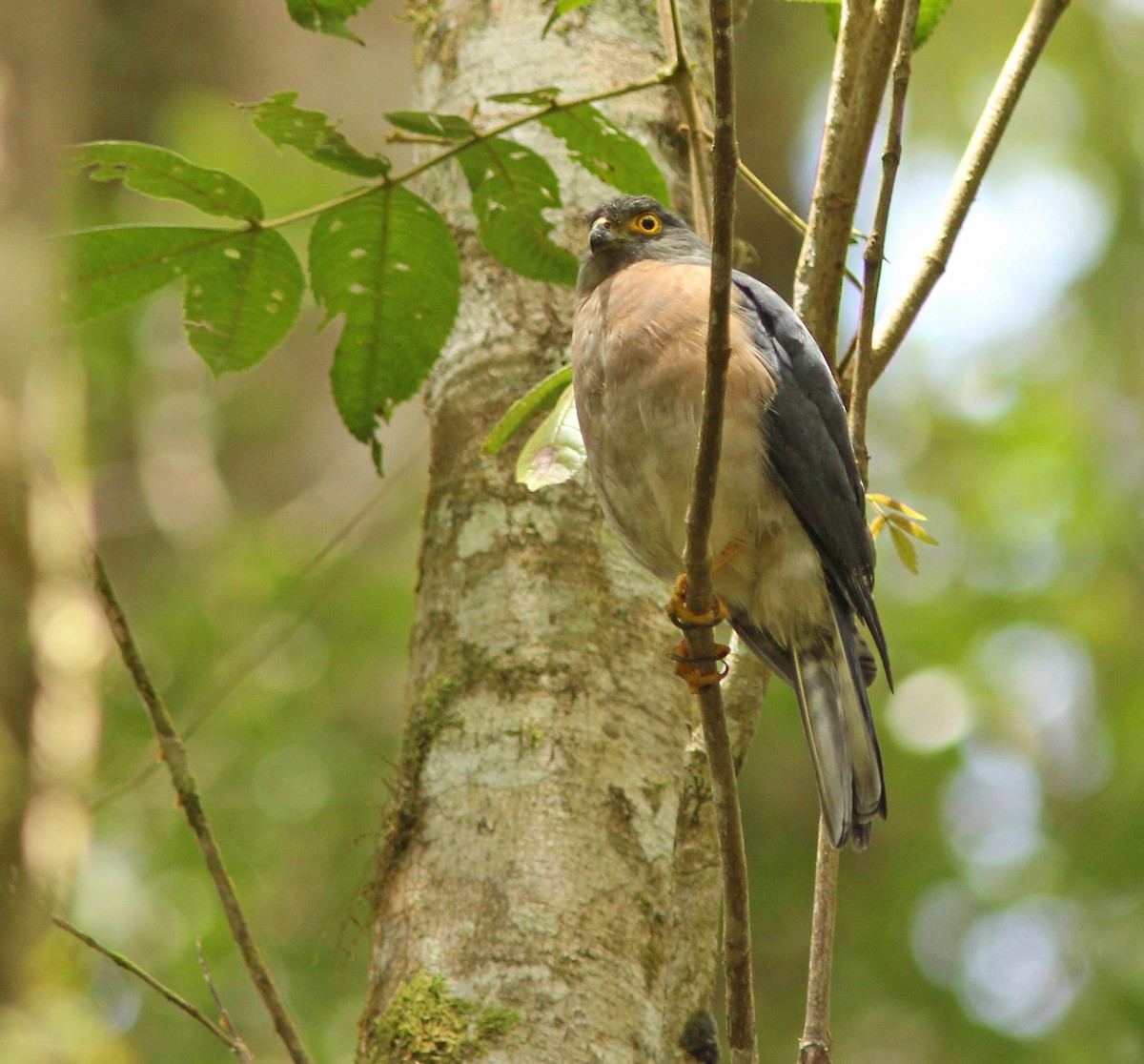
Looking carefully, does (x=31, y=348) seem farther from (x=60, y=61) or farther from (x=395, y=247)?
(x=395, y=247)

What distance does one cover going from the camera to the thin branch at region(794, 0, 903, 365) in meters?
2.85

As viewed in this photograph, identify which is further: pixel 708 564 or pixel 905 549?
pixel 905 549

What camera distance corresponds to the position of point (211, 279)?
2.88 metres

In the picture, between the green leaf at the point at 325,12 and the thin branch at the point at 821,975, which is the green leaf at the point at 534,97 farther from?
the thin branch at the point at 821,975

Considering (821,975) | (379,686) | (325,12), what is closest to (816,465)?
(821,975)

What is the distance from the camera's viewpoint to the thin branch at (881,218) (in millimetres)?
2682

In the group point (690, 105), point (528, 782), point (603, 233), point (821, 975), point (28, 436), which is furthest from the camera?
point (603, 233)

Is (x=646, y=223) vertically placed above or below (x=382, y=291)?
above

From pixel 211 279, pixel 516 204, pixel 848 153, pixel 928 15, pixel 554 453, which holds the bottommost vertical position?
pixel 554 453

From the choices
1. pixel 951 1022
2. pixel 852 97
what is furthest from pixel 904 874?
pixel 852 97

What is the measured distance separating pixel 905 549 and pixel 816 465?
0.26 m

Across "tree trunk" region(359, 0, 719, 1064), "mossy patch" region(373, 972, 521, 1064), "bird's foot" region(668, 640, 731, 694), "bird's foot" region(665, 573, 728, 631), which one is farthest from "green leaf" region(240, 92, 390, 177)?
"mossy patch" region(373, 972, 521, 1064)

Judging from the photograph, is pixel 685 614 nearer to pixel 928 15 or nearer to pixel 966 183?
pixel 966 183

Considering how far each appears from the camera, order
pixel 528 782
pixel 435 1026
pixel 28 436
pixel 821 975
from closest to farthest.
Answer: pixel 28 436, pixel 821 975, pixel 435 1026, pixel 528 782
